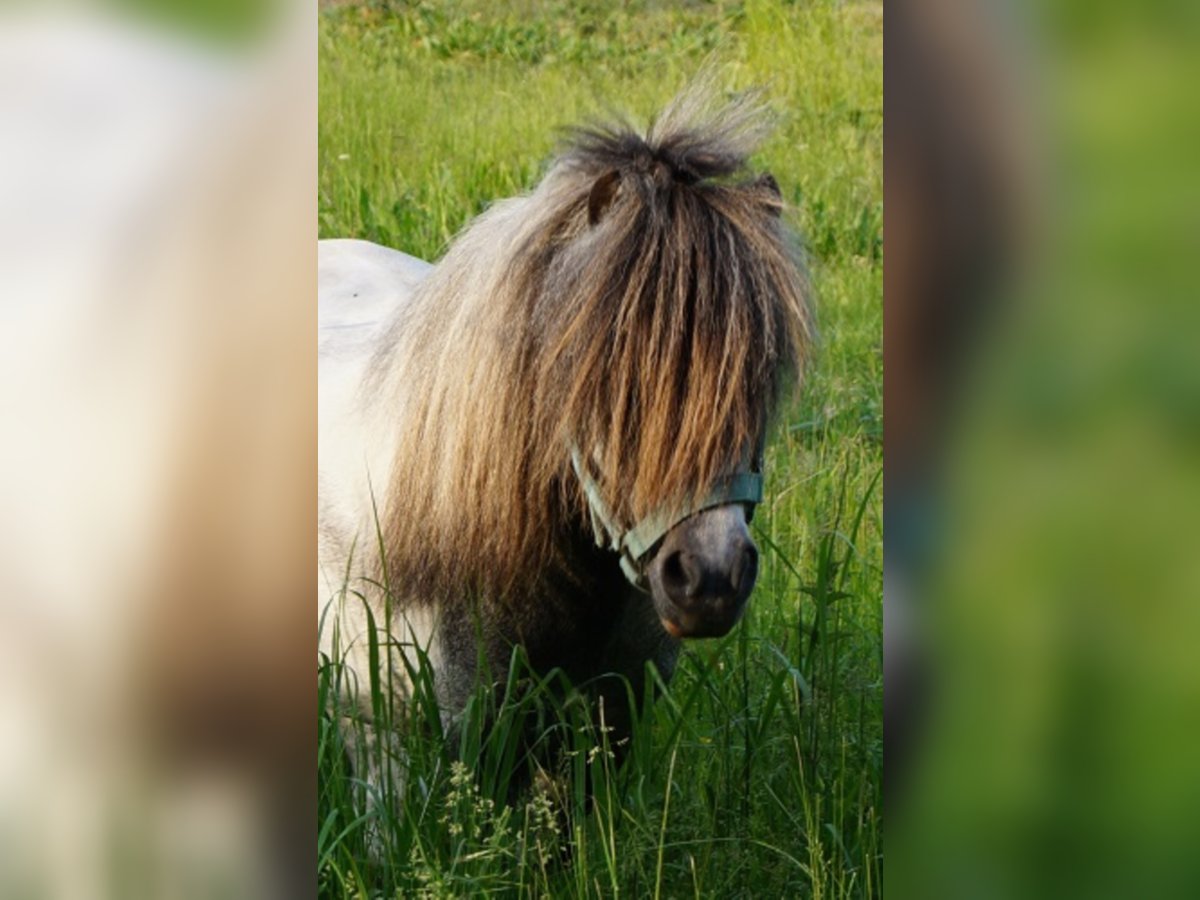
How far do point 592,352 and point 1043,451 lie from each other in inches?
24.9

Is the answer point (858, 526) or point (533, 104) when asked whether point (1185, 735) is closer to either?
point (858, 526)

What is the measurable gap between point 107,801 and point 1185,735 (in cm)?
97

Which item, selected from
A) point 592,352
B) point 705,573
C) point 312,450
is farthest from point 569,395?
point 312,450

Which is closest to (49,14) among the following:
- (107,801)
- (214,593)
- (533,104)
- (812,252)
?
(214,593)

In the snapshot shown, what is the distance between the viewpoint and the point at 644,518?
1.66 metres

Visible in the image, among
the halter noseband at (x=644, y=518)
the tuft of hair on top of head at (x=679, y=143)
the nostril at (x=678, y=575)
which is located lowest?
the nostril at (x=678, y=575)

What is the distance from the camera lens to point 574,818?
1803 mm

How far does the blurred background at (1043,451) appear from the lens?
1.18m

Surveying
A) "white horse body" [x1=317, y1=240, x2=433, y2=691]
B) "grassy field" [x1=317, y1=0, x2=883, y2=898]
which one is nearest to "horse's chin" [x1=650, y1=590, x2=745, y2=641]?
"grassy field" [x1=317, y1=0, x2=883, y2=898]

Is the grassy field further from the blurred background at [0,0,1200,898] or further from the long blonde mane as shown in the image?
the blurred background at [0,0,1200,898]

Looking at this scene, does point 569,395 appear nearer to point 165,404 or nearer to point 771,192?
point 771,192

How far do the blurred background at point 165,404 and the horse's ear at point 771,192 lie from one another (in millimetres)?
795

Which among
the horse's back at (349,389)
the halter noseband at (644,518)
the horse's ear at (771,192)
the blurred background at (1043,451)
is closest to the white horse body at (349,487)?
→ the horse's back at (349,389)

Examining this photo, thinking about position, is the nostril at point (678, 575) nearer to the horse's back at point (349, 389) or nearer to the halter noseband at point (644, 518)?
the halter noseband at point (644, 518)
